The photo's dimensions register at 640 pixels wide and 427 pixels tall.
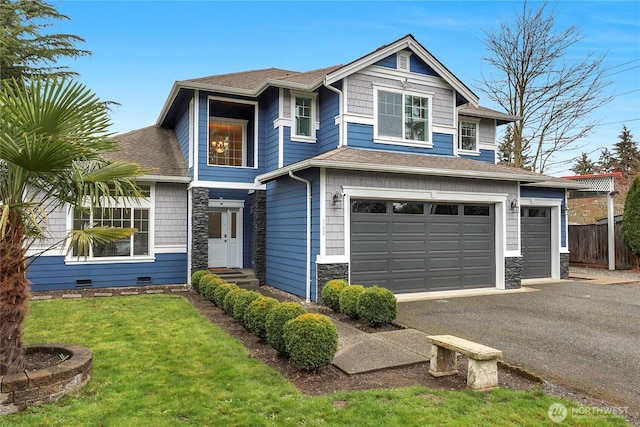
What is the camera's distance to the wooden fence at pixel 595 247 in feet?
53.1

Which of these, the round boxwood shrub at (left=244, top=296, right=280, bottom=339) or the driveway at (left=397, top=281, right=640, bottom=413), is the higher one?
the round boxwood shrub at (left=244, top=296, right=280, bottom=339)

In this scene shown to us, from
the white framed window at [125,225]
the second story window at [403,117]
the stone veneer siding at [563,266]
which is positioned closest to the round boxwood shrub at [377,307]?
the second story window at [403,117]

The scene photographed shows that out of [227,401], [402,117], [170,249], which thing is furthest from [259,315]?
[402,117]

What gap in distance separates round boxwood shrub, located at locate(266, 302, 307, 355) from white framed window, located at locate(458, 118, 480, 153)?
11.2 metres

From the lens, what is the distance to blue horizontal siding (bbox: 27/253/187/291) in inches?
405

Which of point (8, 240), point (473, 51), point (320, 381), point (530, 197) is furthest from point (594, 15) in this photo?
point (8, 240)

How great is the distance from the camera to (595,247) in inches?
664

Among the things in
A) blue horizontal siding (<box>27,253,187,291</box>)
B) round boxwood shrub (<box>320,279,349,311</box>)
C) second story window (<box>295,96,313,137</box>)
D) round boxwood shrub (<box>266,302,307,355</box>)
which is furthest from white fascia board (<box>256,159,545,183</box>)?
round boxwood shrub (<box>266,302,307,355</box>)

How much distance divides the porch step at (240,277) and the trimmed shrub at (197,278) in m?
0.88

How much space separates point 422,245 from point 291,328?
607 cm

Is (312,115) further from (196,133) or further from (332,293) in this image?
(332,293)

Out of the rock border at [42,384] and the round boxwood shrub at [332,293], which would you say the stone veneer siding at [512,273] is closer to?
the round boxwood shrub at [332,293]

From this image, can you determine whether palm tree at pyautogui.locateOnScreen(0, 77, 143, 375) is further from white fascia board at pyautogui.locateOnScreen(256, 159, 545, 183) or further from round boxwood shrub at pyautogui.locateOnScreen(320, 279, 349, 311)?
white fascia board at pyautogui.locateOnScreen(256, 159, 545, 183)

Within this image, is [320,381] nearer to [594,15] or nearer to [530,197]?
[530,197]
